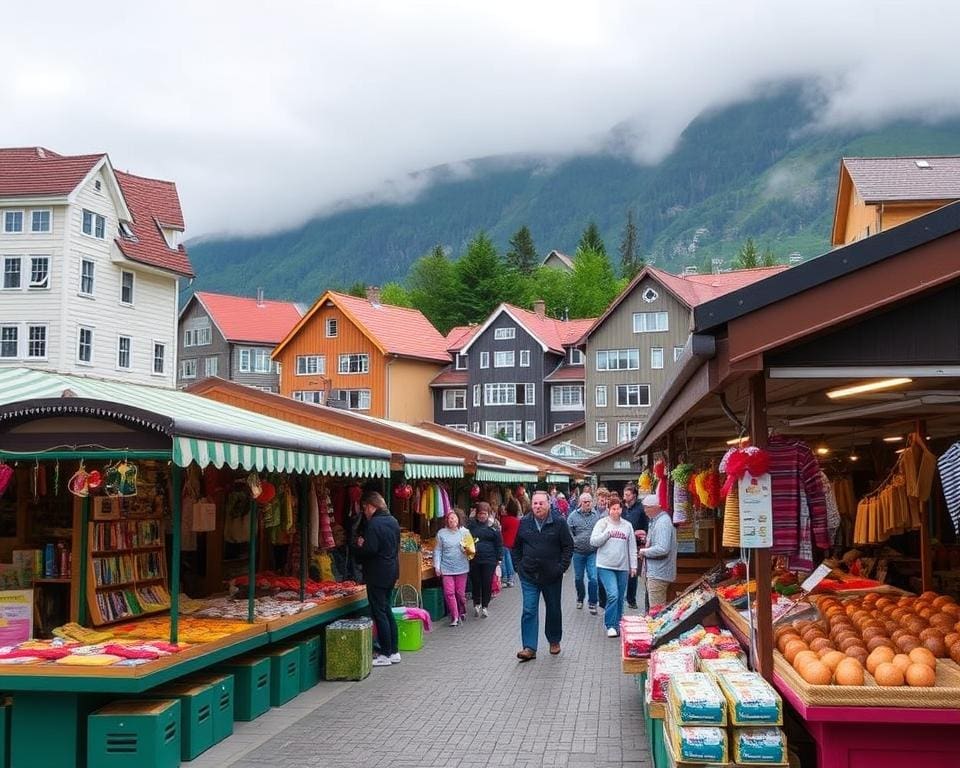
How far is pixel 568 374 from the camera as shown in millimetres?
62250

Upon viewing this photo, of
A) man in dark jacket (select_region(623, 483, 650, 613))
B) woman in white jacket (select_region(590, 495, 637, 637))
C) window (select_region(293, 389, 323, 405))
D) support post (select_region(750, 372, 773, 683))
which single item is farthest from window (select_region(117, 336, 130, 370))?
support post (select_region(750, 372, 773, 683))

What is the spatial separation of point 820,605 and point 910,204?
2590 centimetres

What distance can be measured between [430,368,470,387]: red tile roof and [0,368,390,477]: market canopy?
4926 cm

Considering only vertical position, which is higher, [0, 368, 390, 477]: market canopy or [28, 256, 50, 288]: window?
[28, 256, 50, 288]: window

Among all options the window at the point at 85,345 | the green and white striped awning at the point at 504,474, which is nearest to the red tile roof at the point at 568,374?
the window at the point at 85,345

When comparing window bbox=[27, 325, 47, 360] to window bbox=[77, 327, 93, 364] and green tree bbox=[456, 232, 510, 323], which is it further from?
green tree bbox=[456, 232, 510, 323]

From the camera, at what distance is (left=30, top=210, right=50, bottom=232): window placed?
38719 millimetres

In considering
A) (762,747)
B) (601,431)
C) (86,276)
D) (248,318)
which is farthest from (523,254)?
(762,747)

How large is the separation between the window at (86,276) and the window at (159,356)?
4462mm

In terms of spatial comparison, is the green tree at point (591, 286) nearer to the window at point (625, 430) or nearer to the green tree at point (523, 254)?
the green tree at point (523, 254)

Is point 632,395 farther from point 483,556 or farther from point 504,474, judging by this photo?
point 483,556

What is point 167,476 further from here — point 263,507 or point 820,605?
point 820,605

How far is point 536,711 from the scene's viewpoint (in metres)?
9.94

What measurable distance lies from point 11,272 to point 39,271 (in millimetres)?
1096
